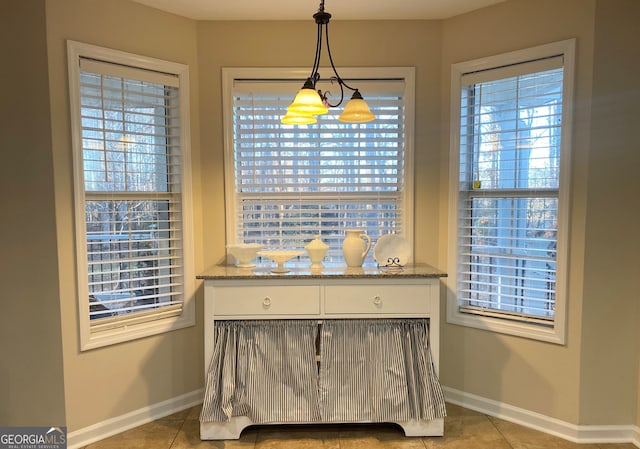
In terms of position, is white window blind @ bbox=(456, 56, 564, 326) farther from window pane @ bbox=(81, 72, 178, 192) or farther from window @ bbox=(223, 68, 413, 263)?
window pane @ bbox=(81, 72, 178, 192)

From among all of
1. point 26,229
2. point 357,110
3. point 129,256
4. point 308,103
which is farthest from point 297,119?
point 26,229

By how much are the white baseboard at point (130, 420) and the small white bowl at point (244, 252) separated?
3.32ft

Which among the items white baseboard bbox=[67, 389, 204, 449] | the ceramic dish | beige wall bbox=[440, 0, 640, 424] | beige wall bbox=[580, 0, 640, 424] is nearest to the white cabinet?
the ceramic dish

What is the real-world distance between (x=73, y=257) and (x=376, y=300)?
1.74 meters

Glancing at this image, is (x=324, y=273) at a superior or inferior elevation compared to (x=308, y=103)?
inferior

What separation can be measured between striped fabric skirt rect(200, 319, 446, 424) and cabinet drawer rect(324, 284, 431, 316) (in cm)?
8

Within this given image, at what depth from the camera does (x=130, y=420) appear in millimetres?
2525

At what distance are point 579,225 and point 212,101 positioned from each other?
242 cm

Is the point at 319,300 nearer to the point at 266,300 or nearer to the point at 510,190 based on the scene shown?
the point at 266,300

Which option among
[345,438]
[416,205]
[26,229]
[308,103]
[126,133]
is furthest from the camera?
[416,205]

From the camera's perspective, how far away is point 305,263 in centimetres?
282

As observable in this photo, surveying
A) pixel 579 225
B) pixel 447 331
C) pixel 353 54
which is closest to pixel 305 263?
pixel 447 331

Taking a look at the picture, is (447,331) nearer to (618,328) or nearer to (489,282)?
(489,282)

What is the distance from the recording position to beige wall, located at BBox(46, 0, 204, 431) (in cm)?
220
